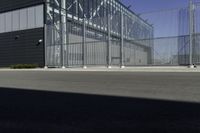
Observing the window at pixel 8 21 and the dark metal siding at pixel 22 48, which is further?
the window at pixel 8 21

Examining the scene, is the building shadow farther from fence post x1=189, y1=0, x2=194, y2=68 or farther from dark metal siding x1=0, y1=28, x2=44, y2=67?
dark metal siding x1=0, y1=28, x2=44, y2=67

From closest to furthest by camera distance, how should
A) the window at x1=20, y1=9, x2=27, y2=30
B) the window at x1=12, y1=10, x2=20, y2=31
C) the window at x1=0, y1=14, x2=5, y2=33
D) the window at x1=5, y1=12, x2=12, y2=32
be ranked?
the window at x1=20, y1=9, x2=27, y2=30 → the window at x1=12, y1=10, x2=20, y2=31 → the window at x1=5, y1=12, x2=12, y2=32 → the window at x1=0, y1=14, x2=5, y2=33

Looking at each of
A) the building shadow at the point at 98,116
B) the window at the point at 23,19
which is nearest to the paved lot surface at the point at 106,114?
the building shadow at the point at 98,116

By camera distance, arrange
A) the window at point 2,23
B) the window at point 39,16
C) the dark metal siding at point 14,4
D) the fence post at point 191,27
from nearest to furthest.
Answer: the fence post at point 191,27 → the window at point 39,16 → the dark metal siding at point 14,4 → the window at point 2,23

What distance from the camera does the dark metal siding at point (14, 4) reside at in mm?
30906

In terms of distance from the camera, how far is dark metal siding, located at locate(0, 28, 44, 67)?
28884mm

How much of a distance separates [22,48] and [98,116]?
26452 mm

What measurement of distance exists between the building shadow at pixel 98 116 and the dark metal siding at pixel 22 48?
69.1ft

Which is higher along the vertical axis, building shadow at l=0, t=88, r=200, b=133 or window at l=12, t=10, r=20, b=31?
window at l=12, t=10, r=20, b=31

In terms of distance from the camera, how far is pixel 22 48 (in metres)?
31.0

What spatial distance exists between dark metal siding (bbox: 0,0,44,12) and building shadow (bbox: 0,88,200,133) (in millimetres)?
24079

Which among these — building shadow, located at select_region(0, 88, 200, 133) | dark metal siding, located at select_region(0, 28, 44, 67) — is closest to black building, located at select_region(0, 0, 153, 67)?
dark metal siding, located at select_region(0, 28, 44, 67)

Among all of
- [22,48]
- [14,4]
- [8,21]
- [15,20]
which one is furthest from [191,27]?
[8,21]

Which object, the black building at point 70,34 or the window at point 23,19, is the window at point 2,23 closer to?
the black building at point 70,34
